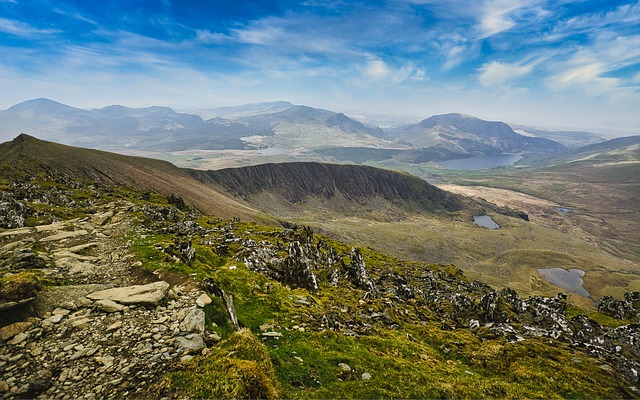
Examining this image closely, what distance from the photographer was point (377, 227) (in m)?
200

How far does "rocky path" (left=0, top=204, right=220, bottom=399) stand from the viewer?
32.4 ft

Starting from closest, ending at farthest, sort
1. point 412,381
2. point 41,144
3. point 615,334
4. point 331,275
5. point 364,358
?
1. point 412,381
2. point 364,358
3. point 615,334
4. point 331,275
5. point 41,144

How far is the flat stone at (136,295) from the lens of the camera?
1470cm

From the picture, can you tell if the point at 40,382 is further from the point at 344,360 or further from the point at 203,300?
the point at 344,360

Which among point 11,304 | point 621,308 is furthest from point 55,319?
point 621,308

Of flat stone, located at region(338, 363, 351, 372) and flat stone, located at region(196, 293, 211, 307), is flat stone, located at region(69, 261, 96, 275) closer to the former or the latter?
flat stone, located at region(196, 293, 211, 307)

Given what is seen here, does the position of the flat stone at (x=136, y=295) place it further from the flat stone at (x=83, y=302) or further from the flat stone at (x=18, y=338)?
the flat stone at (x=18, y=338)

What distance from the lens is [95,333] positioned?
40.7 ft

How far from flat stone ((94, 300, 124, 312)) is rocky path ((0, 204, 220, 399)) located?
0.04 m

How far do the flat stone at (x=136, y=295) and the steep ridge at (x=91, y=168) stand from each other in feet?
290

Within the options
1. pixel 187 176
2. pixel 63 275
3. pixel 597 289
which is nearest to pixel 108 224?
pixel 63 275

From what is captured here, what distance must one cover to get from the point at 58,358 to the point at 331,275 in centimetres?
3897

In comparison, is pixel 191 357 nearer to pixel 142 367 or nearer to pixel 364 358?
pixel 142 367

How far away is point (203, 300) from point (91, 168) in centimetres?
13374
